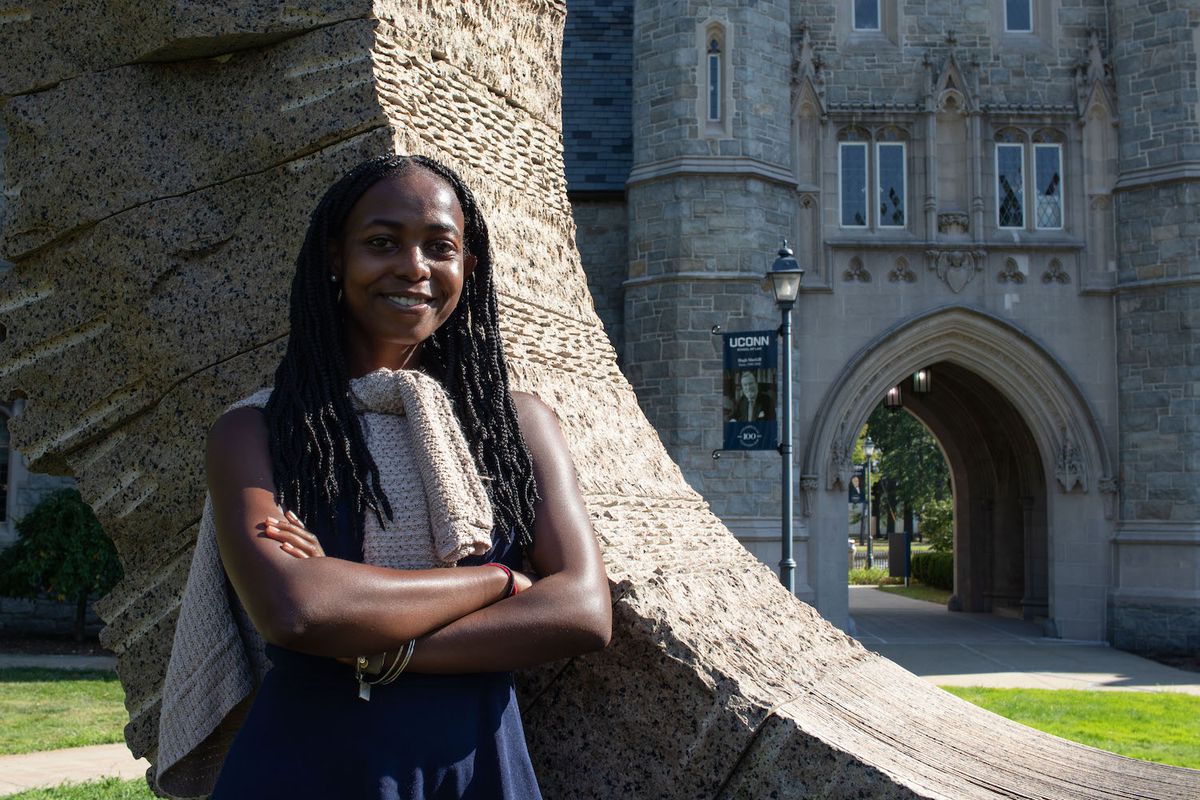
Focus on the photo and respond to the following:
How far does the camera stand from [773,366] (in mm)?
12141

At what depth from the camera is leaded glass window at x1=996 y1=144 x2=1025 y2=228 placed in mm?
17594

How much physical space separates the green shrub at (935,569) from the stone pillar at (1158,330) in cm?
959

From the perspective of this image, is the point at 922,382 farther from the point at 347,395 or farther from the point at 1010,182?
the point at 347,395

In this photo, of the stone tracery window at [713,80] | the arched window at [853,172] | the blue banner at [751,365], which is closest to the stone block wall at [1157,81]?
the arched window at [853,172]

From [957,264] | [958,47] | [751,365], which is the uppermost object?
[958,47]

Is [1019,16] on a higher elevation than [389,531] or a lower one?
higher

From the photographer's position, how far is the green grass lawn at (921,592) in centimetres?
2539

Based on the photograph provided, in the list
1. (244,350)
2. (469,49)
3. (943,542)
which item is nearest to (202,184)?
(244,350)

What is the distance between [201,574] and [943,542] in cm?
3098

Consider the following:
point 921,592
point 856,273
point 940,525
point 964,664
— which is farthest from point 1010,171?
point 940,525

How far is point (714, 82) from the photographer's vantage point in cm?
1680

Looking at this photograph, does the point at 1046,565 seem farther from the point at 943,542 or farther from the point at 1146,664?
the point at 943,542

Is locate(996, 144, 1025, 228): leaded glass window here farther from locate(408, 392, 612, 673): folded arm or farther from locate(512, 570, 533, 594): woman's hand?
locate(512, 570, 533, 594): woman's hand

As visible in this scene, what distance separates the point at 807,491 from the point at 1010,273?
4.12 m
